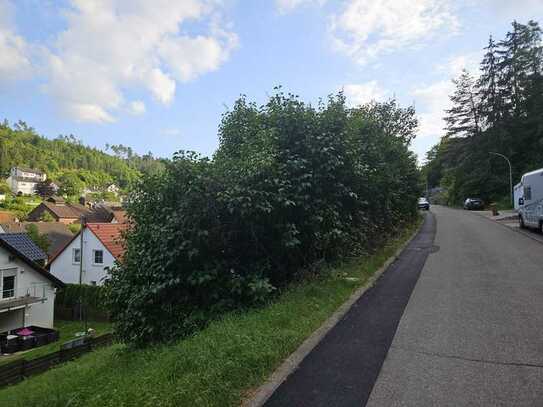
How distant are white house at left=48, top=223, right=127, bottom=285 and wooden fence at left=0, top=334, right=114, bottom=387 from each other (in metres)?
14.4

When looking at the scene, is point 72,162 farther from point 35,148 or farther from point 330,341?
point 330,341

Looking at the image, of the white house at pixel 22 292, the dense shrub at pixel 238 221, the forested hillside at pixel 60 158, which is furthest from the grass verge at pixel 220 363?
the forested hillside at pixel 60 158

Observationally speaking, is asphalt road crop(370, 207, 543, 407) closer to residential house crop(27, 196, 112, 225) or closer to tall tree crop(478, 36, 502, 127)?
tall tree crop(478, 36, 502, 127)

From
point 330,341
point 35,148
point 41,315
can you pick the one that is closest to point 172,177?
point 330,341

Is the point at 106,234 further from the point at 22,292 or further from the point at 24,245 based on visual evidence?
the point at 22,292

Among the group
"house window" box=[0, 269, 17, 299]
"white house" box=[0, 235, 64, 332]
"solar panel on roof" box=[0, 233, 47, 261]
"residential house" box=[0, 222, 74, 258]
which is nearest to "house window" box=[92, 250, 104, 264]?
"solar panel on roof" box=[0, 233, 47, 261]

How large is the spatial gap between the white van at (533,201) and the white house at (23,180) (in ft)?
395

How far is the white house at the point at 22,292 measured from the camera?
18547mm

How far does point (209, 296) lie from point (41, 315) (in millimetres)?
18845

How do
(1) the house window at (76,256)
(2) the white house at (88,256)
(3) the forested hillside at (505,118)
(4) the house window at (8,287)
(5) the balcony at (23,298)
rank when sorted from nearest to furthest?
(5) the balcony at (23,298) → (4) the house window at (8,287) → (2) the white house at (88,256) → (1) the house window at (76,256) → (3) the forested hillside at (505,118)

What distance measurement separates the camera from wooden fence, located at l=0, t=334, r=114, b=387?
1002cm

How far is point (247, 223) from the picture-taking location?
6.31m

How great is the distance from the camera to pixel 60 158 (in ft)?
470

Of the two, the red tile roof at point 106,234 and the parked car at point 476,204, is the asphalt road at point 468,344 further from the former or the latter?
the parked car at point 476,204
